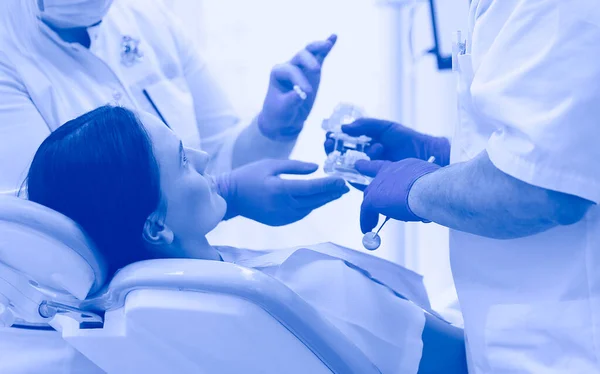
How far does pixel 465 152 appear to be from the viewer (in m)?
0.94

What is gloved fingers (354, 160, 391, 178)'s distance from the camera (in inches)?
46.2

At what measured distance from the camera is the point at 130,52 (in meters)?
1.56

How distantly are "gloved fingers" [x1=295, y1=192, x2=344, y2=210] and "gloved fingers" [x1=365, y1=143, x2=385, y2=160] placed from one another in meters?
0.10

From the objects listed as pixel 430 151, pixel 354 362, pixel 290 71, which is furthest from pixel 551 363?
pixel 290 71

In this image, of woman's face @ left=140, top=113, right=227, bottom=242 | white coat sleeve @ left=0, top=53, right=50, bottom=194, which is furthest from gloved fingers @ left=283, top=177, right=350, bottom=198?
white coat sleeve @ left=0, top=53, right=50, bottom=194

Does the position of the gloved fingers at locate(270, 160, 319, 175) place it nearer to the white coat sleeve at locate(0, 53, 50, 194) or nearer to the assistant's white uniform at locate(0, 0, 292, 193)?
the assistant's white uniform at locate(0, 0, 292, 193)

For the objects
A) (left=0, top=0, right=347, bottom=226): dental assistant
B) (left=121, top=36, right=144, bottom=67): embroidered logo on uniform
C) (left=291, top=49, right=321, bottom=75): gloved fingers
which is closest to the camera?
(left=0, top=0, right=347, bottom=226): dental assistant

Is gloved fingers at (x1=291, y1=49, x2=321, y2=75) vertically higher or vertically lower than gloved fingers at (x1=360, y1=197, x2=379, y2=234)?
higher

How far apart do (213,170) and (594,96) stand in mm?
1177

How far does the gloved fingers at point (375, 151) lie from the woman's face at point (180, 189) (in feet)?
1.15

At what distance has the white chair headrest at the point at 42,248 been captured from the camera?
0.86 m

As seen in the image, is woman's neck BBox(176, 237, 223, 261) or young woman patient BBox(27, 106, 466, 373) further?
woman's neck BBox(176, 237, 223, 261)

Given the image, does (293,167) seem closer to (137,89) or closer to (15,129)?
(137,89)

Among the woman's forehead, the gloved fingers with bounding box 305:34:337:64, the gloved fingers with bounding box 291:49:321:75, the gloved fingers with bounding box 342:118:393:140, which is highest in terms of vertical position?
the gloved fingers with bounding box 305:34:337:64
